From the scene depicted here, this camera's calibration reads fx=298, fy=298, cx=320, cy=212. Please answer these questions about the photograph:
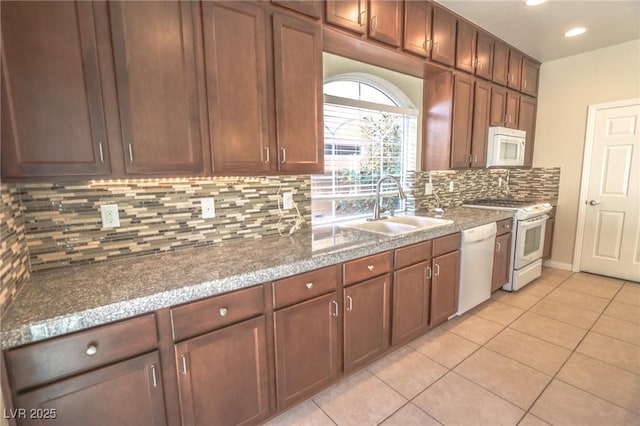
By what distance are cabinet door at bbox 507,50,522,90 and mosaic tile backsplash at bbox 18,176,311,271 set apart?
3070 millimetres

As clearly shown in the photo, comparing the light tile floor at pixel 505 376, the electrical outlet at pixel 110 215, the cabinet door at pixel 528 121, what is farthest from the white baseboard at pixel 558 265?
the electrical outlet at pixel 110 215

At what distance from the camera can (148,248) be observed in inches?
Result: 64.9

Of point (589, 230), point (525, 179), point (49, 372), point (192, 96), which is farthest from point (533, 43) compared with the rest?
point (49, 372)

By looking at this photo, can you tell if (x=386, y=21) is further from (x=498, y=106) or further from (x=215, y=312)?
(x=215, y=312)

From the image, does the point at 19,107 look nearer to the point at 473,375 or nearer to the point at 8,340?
the point at 8,340

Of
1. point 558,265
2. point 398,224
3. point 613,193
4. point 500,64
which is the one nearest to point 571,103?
point 613,193

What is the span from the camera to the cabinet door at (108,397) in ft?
3.34

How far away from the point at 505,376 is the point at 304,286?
1.57 meters

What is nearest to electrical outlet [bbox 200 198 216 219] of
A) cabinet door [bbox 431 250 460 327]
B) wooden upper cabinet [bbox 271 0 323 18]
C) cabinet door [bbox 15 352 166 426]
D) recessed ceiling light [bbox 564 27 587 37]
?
cabinet door [bbox 15 352 166 426]

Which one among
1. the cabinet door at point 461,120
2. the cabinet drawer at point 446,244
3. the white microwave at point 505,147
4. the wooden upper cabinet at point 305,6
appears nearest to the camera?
the wooden upper cabinet at point 305,6

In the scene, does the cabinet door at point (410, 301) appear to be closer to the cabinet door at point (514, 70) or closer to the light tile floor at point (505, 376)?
the light tile floor at point (505, 376)

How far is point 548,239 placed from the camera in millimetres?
3980

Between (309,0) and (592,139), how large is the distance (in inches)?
154

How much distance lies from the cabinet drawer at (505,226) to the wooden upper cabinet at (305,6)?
2518 mm
